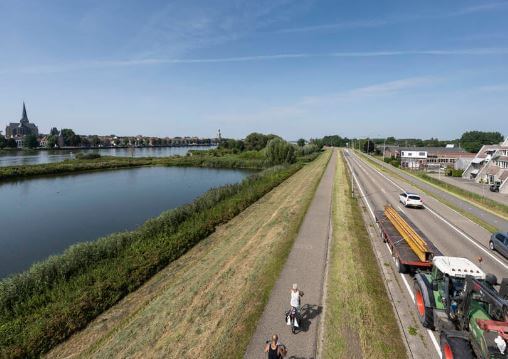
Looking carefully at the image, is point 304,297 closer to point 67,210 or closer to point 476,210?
point 476,210

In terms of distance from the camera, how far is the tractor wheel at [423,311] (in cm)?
1011

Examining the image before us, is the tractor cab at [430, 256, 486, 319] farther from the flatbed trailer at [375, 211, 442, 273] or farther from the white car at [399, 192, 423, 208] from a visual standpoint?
the white car at [399, 192, 423, 208]

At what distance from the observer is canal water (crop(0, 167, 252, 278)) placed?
920 inches

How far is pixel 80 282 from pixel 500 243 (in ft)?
77.8

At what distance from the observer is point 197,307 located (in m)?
11.7

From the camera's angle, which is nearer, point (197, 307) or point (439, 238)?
point (197, 307)

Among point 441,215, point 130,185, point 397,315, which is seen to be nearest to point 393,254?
point 397,315

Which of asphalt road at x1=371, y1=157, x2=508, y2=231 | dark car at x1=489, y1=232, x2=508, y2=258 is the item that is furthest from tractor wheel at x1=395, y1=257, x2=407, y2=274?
asphalt road at x1=371, y1=157, x2=508, y2=231

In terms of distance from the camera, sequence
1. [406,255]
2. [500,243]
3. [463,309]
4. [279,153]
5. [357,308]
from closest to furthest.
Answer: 1. [463,309]
2. [357,308]
3. [406,255]
4. [500,243]
5. [279,153]

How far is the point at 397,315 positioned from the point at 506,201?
Answer: 121ft

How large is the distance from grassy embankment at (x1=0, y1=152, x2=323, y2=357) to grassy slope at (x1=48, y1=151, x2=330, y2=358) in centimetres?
64

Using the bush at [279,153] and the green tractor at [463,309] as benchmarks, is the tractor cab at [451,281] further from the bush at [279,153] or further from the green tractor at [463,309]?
the bush at [279,153]

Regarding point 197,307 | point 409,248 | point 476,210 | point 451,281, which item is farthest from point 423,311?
point 476,210

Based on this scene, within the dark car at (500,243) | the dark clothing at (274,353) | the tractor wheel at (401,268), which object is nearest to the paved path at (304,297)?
the dark clothing at (274,353)
